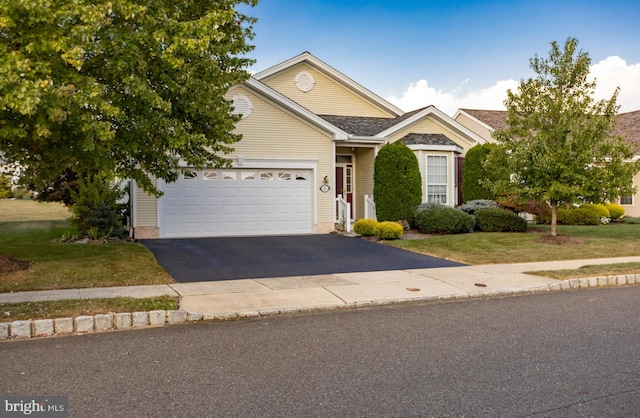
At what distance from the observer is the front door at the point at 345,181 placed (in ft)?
70.4

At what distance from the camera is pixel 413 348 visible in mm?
5719

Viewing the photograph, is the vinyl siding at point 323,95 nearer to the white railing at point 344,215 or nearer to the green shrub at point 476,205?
the white railing at point 344,215

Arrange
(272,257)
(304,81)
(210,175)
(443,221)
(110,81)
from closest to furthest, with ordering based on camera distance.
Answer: (110,81)
(272,257)
(210,175)
(443,221)
(304,81)

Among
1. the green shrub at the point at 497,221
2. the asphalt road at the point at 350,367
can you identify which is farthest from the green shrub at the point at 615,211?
the asphalt road at the point at 350,367

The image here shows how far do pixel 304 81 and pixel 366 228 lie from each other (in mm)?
8883

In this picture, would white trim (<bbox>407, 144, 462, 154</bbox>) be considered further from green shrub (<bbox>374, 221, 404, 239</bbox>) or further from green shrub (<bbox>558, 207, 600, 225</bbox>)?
green shrub (<bbox>558, 207, 600, 225</bbox>)

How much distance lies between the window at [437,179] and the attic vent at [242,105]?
731cm

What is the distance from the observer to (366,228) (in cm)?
1723

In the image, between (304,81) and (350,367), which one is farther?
(304,81)

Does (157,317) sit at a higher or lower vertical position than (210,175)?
lower

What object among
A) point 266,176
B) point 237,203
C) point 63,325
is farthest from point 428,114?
point 63,325

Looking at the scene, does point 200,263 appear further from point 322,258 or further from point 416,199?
point 416,199

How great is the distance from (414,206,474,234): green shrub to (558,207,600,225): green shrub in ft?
22.3

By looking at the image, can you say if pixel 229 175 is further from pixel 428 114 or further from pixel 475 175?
pixel 475 175
